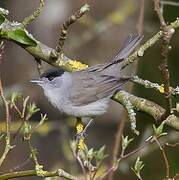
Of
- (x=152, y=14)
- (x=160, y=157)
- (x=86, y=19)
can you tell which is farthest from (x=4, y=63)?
(x=160, y=157)

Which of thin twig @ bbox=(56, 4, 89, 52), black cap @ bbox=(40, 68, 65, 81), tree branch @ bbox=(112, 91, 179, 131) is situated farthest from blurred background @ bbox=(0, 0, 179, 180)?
thin twig @ bbox=(56, 4, 89, 52)

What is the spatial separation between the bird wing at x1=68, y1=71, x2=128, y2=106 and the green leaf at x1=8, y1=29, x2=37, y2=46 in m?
1.00

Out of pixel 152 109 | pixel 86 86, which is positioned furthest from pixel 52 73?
pixel 152 109

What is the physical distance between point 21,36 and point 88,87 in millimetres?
1510

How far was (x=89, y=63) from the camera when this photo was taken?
7570mm

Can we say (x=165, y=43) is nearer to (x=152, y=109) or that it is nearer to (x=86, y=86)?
(x=152, y=109)

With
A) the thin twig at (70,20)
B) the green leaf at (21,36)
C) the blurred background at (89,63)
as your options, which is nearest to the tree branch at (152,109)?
the thin twig at (70,20)

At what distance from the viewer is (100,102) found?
4.65m

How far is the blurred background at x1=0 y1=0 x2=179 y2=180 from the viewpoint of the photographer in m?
5.96

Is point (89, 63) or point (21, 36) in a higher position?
point (89, 63)

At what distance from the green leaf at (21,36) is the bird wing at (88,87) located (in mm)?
997

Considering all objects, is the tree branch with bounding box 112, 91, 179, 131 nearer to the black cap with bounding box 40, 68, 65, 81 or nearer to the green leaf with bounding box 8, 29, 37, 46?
the black cap with bounding box 40, 68, 65, 81

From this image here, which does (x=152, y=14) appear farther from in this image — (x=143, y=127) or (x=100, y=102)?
(x=100, y=102)

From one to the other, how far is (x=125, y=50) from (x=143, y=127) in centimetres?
197
